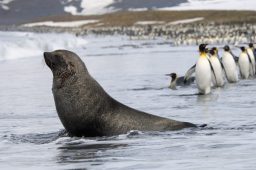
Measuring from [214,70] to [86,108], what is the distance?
744 centimetres

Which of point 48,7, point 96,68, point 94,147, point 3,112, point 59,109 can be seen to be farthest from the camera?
point 48,7

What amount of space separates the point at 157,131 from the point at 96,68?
1347 cm

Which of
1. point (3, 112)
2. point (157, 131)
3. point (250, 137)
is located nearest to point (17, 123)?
point (3, 112)

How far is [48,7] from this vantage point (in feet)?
651

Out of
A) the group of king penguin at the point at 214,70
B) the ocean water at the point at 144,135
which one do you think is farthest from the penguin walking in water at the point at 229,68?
the ocean water at the point at 144,135

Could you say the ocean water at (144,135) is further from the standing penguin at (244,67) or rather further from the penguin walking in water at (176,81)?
the standing penguin at (244,67)

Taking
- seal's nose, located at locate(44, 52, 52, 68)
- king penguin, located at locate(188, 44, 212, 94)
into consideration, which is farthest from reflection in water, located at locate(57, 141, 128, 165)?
king penguin, located at locate(188, 44, 212, 94)

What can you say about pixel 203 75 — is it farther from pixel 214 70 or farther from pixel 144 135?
pixel 144 135

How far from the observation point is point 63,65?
8.27 m

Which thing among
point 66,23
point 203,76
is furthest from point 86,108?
point 66,23

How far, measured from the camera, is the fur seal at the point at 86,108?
7.93 m

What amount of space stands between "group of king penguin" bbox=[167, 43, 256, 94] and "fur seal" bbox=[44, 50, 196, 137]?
5.33 meters

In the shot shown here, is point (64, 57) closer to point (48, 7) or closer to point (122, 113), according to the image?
point (122, 113)

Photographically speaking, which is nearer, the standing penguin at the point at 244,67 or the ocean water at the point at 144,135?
the ocean water at the point at 144,135
